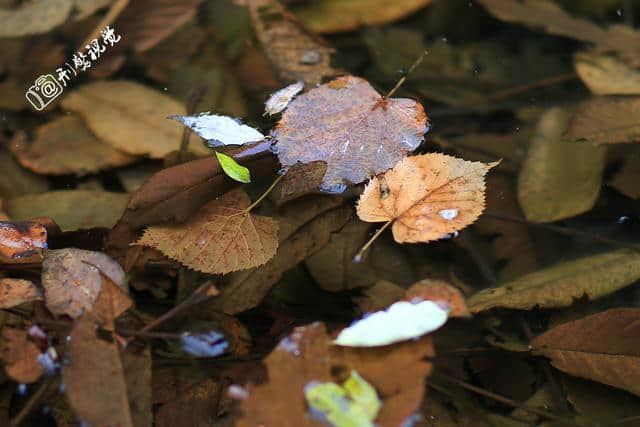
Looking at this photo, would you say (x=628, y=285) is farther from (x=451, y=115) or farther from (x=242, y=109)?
(x=242, y=109)

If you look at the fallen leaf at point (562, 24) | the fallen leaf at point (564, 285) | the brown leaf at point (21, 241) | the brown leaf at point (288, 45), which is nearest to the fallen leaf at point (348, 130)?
the brown leaf at point (288, 45)

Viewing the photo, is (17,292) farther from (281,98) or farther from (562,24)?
(562,24)

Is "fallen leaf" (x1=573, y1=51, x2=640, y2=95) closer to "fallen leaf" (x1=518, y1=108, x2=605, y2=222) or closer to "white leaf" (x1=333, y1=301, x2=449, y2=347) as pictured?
"fallen leaf" (x1=518, y1=108, x2=605, y2=222)

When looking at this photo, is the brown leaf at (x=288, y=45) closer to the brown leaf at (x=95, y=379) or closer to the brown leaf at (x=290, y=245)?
the brown leaf at (x=290, y=245)

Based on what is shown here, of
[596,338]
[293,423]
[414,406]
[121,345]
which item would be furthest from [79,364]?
[596,338]

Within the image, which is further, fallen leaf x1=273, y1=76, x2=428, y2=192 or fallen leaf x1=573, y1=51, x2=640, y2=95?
fallen leaf x1=573, y1=51, x2=640, y2=95

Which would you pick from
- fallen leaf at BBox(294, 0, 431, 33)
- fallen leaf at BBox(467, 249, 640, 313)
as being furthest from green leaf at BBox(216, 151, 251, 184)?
fallen leaf at BBox(294, 0, 431, 33)

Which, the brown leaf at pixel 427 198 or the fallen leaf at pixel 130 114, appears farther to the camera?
the fallen leaf at pixel 130 114

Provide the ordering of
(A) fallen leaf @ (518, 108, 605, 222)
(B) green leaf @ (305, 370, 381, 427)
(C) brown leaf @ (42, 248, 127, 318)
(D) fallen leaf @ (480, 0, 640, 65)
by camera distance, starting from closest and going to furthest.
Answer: (B) green leaf @ (305, 370, 381, 427), (C) brown leaf @ (42, 248, 127, 318), (A) fallen leaf @ (518, 108, 605, 222), (D) fallen leaf @ (480, 0, 640, 65)
